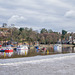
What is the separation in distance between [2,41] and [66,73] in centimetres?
8151

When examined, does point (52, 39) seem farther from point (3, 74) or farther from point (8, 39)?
point (3, 74)

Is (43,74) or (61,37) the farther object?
(61,37)

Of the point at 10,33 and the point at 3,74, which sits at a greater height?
the point at 10,33

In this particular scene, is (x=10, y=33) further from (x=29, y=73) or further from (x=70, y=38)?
(x=29, y=73)

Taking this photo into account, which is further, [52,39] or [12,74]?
[52,39]

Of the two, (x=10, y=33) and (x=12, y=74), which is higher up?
(x=10, y=33)

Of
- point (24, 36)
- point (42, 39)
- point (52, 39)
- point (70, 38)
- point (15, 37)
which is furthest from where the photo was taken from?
point (70, 38)

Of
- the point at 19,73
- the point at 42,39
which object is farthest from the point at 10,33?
the point at 19,73

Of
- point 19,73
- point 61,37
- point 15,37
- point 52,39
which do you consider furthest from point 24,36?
point 19,73

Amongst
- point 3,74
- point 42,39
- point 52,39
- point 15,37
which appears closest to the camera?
point 3,74

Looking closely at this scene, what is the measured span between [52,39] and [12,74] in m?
107

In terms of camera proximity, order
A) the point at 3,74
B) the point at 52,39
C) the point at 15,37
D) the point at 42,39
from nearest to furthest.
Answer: the point at 3,74 → the point at 15,37 → the point at 42,39 → the point at 52,39

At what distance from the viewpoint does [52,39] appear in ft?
400

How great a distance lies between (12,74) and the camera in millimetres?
15562
